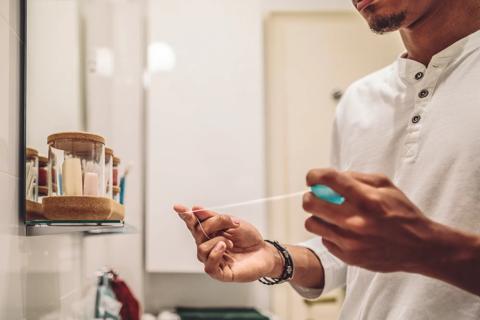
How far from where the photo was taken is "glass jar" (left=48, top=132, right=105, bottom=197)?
31.5 inches

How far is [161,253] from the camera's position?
68.1 inches

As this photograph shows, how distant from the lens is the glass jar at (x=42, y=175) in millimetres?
836

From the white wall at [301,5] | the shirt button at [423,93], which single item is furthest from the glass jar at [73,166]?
the white wall at [301,5]

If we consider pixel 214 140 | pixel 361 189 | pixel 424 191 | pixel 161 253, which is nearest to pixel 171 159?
pixel 214 140

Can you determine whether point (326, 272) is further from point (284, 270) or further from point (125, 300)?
point (125, 300)

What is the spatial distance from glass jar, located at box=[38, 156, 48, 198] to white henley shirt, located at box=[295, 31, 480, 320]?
0.51 meters

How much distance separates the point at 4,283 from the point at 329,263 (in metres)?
0.56

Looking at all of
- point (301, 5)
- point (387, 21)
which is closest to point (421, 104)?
point (387, 21)

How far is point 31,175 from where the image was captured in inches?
32.6

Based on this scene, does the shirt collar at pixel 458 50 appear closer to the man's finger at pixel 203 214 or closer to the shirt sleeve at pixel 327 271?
the shirt sleeve at pixel 327 271

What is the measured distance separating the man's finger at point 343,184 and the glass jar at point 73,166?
0.48 metres

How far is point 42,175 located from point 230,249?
0.35 m

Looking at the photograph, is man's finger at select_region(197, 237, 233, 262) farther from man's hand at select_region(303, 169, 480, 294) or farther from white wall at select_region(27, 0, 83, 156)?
white wall at select_region(27, 0, 83, 156)

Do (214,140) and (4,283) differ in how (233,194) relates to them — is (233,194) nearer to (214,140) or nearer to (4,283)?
(214,140)
